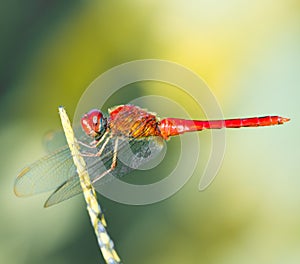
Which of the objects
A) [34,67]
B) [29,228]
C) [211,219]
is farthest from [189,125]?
[34,67]

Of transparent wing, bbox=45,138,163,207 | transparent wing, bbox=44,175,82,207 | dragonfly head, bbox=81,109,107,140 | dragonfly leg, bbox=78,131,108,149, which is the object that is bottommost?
transparent wing, bbox=44,175,82,207

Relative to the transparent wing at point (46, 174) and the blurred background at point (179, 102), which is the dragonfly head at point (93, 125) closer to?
A: the transparent wing at point (46, 174)

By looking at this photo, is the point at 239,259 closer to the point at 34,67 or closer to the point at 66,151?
the point at 66,151

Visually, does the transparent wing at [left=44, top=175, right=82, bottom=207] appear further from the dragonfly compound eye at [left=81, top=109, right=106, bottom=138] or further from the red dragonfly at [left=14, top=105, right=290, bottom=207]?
the dragonfly compound eye at [left=81, top=109, right=106, bottom=138]

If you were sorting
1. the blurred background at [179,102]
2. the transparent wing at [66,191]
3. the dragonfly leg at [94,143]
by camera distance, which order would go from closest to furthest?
the transparent wing at [66,191] → the dragonfly leg at [94,143] → the blurred background at [179,102]

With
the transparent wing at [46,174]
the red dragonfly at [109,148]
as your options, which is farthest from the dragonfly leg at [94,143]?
the transparent wing at [46,174]

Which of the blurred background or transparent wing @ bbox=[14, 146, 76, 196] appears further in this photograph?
the blurred background

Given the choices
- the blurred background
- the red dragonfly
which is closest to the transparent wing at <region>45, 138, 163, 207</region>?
the red dragonfly
